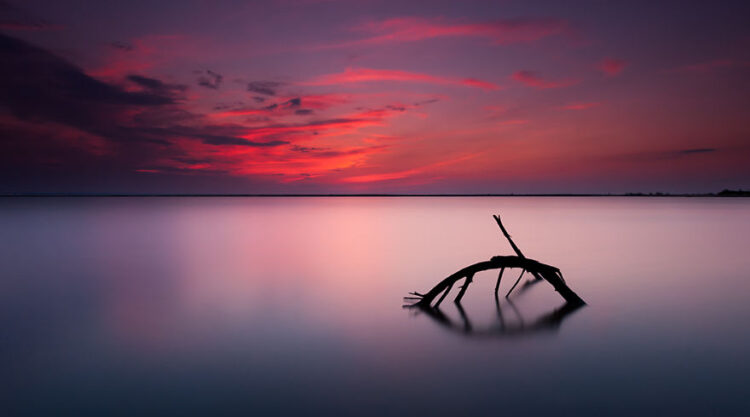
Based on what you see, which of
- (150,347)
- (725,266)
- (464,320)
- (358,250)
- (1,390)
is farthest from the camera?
(358,250)

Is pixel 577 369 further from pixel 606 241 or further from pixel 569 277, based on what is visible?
pixel 606 241

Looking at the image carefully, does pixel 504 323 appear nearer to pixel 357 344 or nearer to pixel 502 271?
pixel 502 271

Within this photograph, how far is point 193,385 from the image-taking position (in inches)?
301

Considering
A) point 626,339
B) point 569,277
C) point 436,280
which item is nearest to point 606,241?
point 569,277

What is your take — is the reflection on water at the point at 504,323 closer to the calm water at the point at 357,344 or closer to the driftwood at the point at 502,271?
the calm water at the point at 357,344

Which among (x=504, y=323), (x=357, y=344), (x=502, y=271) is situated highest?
(x=502, y=271)

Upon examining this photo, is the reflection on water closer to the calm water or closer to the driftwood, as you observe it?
the calm water

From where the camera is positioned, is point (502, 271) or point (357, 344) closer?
point (357, 344)

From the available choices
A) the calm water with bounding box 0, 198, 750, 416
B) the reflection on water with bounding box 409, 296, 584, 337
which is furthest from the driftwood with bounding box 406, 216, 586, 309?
the calm water with bounding box 0, 198, 750, 416

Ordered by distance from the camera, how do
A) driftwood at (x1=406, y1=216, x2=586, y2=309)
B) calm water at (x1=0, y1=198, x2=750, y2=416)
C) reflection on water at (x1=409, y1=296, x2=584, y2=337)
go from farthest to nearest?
driftwood at (x1=406, y1=216, x2=586, y2=309)
reflection on water at (x1=409, y1=296, x2=584, y2=337)
calm water at (x1=0, y1=198, x2=750, y2=416)

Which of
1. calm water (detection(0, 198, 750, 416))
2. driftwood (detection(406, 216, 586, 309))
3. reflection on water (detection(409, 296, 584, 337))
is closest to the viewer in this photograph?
calm water (detection(0, 198, 750, 416))

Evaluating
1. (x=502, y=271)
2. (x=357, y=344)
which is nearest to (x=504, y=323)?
(x=502, y=271)

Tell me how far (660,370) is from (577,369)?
4.71 ft

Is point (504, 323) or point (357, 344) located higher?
point (504, 323)
